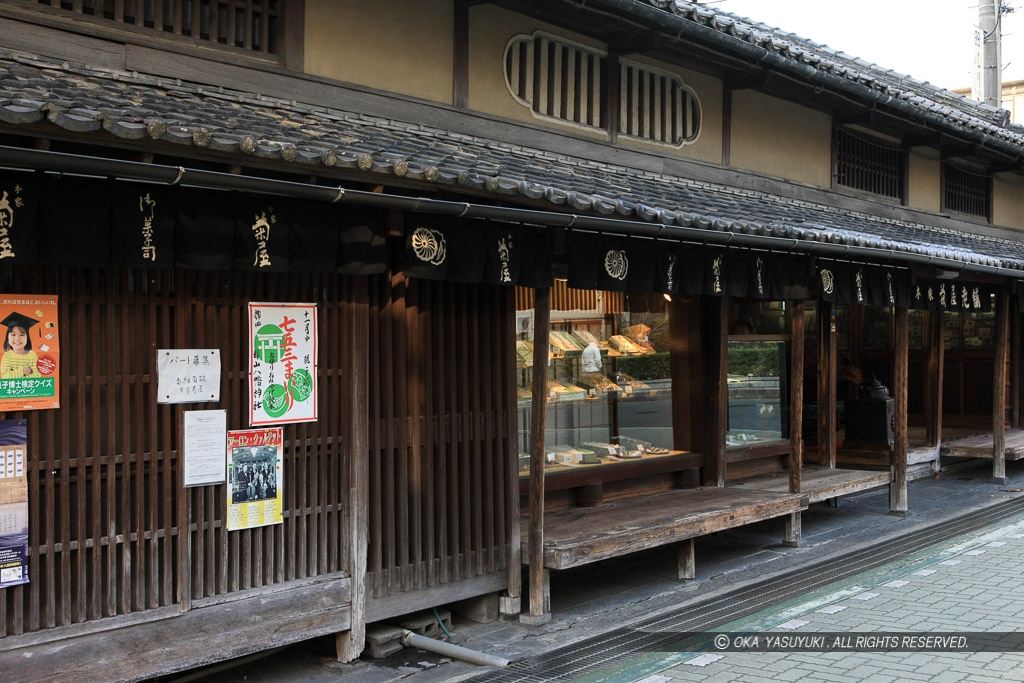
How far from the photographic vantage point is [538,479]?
8297 mm

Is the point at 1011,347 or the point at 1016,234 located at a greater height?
the point at 1016,234

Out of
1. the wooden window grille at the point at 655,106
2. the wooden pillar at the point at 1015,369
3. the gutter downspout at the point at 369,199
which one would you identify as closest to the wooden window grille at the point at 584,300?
the gutter downspout at the point at 369,199

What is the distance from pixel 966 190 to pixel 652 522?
12514 mm

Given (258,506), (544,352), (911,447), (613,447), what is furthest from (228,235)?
(911,447)

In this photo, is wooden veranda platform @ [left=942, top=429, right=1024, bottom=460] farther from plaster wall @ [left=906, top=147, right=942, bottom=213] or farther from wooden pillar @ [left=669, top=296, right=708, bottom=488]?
wooden pillar @ [left=669, top=296, right=708, bottom=488]

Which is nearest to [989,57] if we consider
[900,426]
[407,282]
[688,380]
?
[900,426]

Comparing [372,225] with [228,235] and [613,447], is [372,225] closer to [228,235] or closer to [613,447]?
[228,235]

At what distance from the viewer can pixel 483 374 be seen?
827 centimetres

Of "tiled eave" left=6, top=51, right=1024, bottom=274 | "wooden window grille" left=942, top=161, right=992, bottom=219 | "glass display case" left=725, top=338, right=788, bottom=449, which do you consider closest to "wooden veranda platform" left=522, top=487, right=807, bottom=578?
"glass display case" left=725, top=338, right=788, bottom=449

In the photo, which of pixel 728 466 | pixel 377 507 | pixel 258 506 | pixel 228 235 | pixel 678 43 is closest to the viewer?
pixel 228 235

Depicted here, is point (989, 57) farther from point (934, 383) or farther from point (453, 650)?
point (453, 650)

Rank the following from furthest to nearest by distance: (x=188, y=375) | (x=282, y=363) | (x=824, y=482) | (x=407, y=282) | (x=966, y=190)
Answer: (x=966, y=190) → (x=824, y=482) → (x=407, y=282) → (x=282, y=363) → (x=188, y=375)

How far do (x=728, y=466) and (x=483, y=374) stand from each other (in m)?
5.50

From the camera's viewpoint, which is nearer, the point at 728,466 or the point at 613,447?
the point at 613,447
